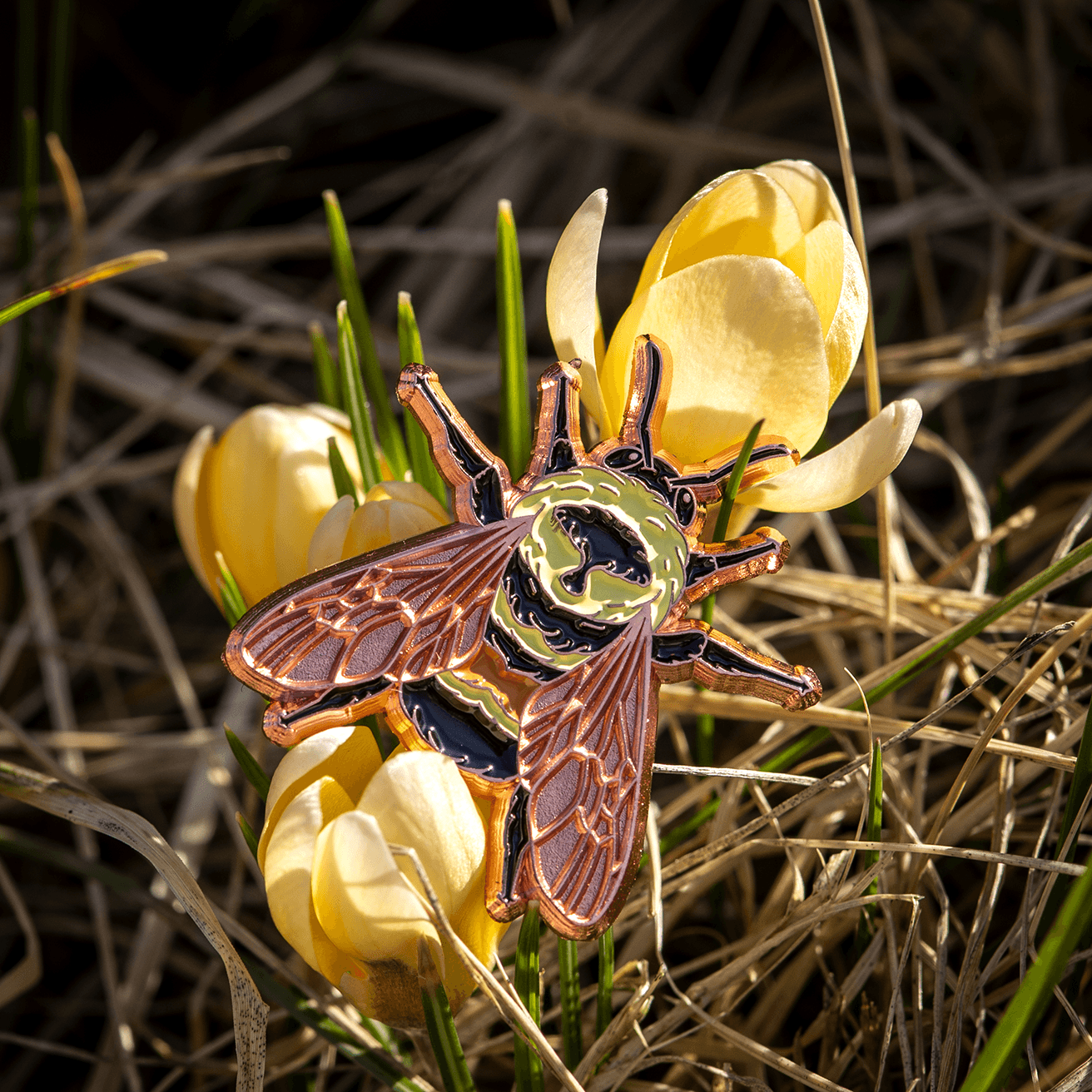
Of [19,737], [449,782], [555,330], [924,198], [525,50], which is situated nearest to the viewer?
[449,782]

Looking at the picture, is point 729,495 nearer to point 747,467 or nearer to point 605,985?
point 747,467

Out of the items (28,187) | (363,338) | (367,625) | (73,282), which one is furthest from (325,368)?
(28,187)

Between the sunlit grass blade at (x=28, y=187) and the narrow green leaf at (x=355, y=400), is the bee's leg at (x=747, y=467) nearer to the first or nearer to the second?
the narrow green leaf at (x=355, y=400)

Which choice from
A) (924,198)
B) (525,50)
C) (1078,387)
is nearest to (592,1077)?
(1078,387)

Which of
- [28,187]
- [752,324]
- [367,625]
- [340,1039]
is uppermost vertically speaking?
[28,187]

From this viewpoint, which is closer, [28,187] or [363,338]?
[363,338]

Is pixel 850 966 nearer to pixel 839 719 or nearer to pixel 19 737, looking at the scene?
pixel 839 719
